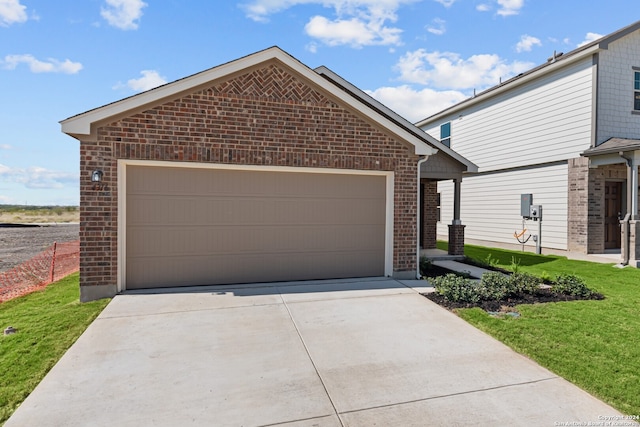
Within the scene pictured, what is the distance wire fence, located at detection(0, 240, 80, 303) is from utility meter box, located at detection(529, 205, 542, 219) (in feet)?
49.9

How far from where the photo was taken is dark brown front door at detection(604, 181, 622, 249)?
1259 cm

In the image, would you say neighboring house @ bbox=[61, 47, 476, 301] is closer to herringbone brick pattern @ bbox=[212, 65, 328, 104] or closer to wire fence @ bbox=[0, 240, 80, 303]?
herringbone brick pattern @ bbox=[212, 65, 328, 104]

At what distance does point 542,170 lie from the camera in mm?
13922

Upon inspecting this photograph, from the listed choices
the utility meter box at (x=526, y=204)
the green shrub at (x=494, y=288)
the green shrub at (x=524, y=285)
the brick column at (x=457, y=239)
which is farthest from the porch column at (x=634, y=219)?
the green shrub at (x=494, y=288)

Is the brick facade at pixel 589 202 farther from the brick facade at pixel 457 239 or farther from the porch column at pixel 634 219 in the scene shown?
the brick facade at pixel 457 239

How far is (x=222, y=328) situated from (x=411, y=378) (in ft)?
8.82

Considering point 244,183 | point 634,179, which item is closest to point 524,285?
point 244,183

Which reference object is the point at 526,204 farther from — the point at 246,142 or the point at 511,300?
the point at 246,142

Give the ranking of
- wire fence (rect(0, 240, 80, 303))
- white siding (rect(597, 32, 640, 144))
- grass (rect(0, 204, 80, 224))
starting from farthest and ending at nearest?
grass (rect(0, 204, 80, 224)) < white siding (rect(597, 32, 640, 144)) < wire fence (rect(0, 240, 80, 303))

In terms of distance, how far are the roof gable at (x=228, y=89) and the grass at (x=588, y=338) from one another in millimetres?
4166

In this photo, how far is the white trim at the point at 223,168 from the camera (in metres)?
6.76

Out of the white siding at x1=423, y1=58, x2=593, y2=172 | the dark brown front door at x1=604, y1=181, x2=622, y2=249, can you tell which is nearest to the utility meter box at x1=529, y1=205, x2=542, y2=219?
the white siding at x1=423, y1=58, x2=593, y2=172

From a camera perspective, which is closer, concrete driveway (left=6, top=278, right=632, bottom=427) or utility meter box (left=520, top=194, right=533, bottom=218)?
concrete driveway (left=6, top=278, right=632, bottom=427)

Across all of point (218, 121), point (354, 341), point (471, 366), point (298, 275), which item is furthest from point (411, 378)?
point (218, 121)
